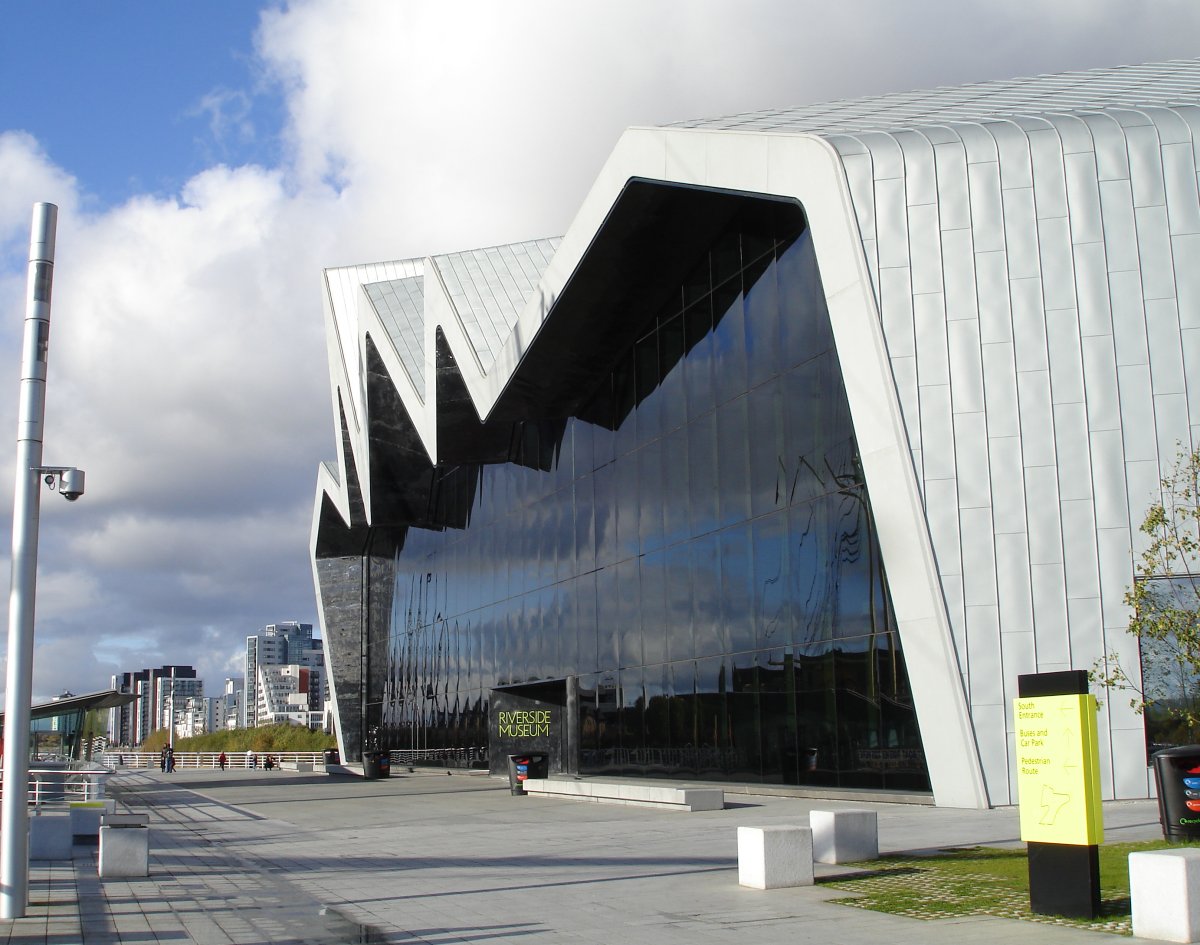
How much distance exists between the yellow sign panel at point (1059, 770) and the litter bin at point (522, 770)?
20675mm

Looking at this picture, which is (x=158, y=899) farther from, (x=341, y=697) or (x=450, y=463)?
(x=341, y=697)

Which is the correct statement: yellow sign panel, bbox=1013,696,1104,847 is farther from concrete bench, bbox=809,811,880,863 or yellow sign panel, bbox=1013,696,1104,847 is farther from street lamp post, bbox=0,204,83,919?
street lamp post, bbox=0,204,83,919

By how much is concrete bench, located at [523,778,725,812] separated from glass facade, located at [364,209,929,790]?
2.01m

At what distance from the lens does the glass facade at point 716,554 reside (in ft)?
64.7

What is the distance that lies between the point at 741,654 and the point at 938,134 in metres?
9.99

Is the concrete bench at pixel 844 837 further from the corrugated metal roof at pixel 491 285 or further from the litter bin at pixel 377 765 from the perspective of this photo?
the litter bin at pixel 377 765

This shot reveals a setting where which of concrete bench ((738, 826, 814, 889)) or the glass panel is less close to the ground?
the glass panel

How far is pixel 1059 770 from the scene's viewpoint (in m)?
8.59

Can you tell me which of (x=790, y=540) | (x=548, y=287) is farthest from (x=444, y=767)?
(x=790, y=540)

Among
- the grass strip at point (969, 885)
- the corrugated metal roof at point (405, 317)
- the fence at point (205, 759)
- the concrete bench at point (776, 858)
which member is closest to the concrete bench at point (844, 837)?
the grass strip at point (969, 885)

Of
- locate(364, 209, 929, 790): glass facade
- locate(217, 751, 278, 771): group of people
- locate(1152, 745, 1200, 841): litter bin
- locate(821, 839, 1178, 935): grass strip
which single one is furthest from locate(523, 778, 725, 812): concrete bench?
locate(217, 751, 278, 771): group of people

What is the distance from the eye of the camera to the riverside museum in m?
16.8

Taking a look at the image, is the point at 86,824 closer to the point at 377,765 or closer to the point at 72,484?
the point at 72,484

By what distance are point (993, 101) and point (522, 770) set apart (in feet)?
57.6
